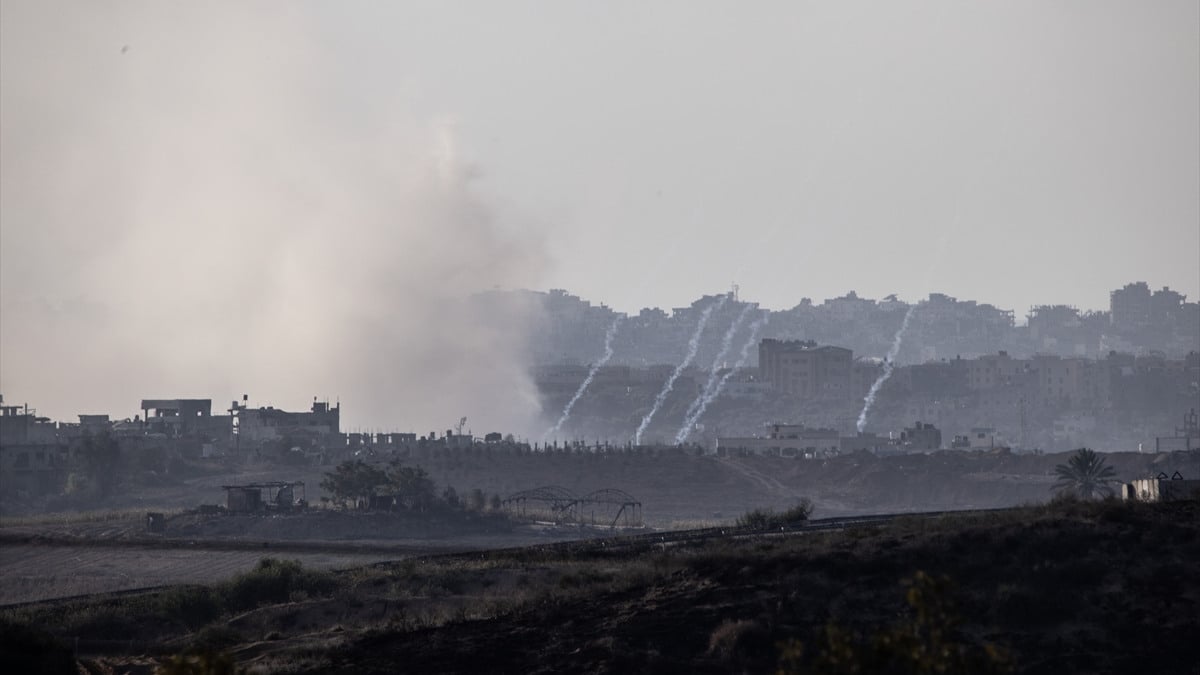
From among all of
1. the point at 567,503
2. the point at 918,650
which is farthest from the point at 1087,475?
the point at 918,650

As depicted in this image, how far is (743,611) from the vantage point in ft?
115

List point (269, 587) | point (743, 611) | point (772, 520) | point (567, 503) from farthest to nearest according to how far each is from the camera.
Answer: point (567, 503), point (772, 520), point (269, 587), point (743, 611)

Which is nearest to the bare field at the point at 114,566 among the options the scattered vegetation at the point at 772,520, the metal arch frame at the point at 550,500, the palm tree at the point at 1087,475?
the scattered vegetation at the point at 772,520

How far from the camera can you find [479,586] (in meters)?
45.4

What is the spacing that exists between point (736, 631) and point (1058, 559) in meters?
7.64

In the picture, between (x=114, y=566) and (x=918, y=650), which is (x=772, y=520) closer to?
(x=114, y=566)

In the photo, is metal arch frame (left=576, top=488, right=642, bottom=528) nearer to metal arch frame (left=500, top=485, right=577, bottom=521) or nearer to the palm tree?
metal arch frame (left=500, top=485, right=577, bottom=521)

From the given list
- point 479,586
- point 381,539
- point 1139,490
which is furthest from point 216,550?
point 1139,490

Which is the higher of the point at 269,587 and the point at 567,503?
the point at 567,503

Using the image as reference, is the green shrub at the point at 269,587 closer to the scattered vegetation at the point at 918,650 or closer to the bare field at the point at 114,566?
the bare field at the point at 114,566

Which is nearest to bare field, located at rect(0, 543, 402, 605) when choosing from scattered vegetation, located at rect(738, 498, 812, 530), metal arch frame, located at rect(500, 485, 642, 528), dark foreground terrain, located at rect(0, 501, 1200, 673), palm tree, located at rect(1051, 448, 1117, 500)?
scattered vegetation, located at rect(738, 498, 812, 530)

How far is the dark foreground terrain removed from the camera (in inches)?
1278

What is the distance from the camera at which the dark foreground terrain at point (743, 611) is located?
32.5 m

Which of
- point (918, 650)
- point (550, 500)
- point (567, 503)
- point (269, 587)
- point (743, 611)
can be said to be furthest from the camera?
point (550, 500)
